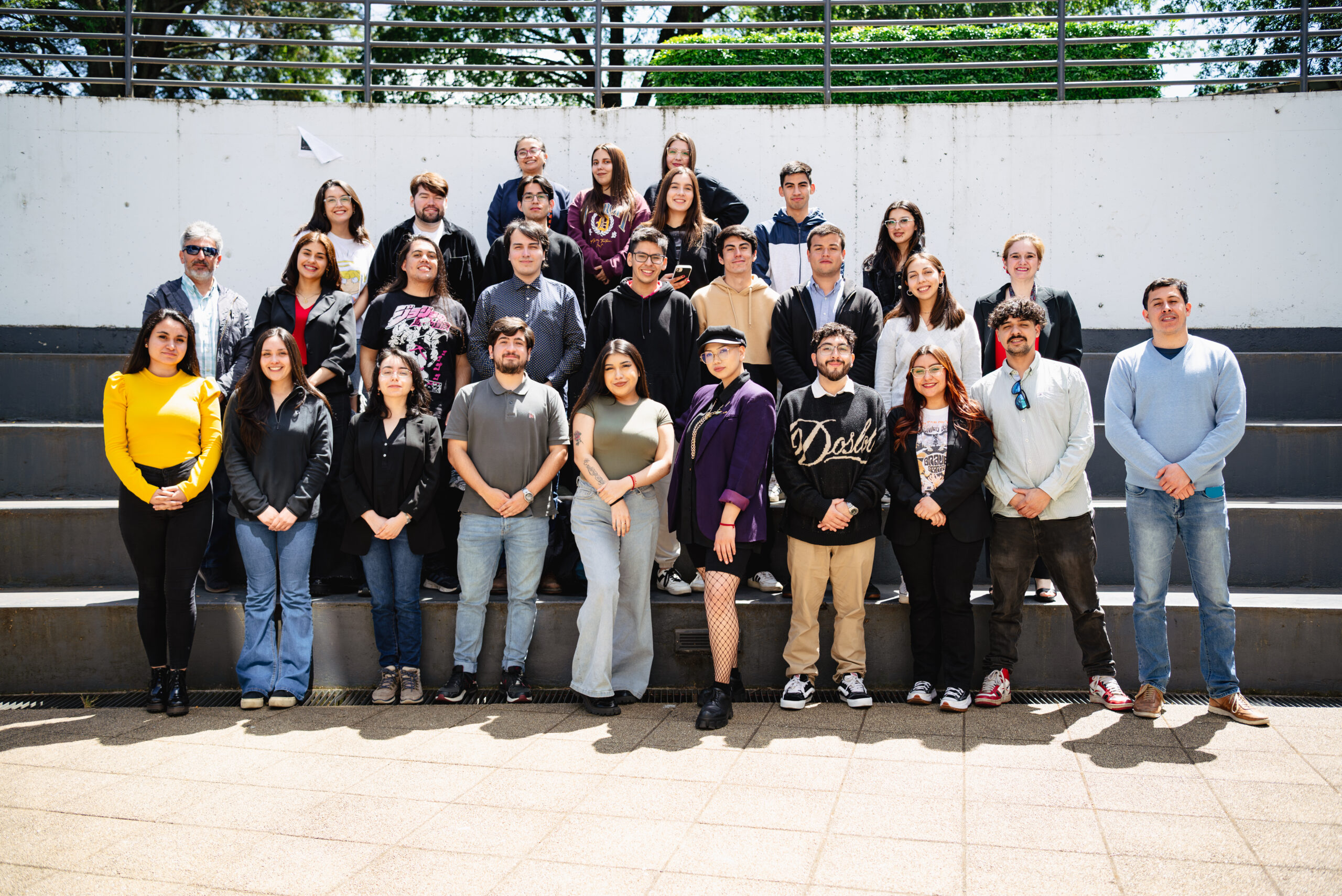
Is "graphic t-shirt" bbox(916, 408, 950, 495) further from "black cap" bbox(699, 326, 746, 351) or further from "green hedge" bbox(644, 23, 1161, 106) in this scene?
"green hedge" bbox(644, 23, 1161, 106)

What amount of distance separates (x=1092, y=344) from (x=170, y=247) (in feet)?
26.8

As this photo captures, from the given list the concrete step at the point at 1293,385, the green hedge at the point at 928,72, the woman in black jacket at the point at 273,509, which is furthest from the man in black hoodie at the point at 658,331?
the green hedge at the point at 928,72

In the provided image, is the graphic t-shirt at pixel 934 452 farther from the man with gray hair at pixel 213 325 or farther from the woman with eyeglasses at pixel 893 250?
the man with gray hair at pixel 213 325

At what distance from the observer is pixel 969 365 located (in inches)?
202

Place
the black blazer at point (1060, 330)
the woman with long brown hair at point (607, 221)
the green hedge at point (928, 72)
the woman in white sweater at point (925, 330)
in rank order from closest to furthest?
the woman in white sweater at point (925, 330) → the black blazer at point (1060, 330) → the woman with long brown hair at point (607, 221) → the green hedge at point (928, 72)

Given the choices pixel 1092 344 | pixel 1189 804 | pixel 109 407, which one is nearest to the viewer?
pixel 1189 804

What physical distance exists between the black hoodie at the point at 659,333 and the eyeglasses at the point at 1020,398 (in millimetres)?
1762

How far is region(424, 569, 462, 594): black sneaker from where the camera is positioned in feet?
17.7

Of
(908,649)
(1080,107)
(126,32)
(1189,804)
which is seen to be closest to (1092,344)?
(1080,107)

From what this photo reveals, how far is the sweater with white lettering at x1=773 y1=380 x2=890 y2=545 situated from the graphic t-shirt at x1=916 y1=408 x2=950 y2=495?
0.59 feet

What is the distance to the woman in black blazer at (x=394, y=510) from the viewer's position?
193 inches

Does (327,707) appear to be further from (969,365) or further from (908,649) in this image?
(969,365)

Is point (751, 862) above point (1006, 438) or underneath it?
underneath

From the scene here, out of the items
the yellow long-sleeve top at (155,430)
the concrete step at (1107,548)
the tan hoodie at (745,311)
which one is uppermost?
the tan hoodie at (745,311)
